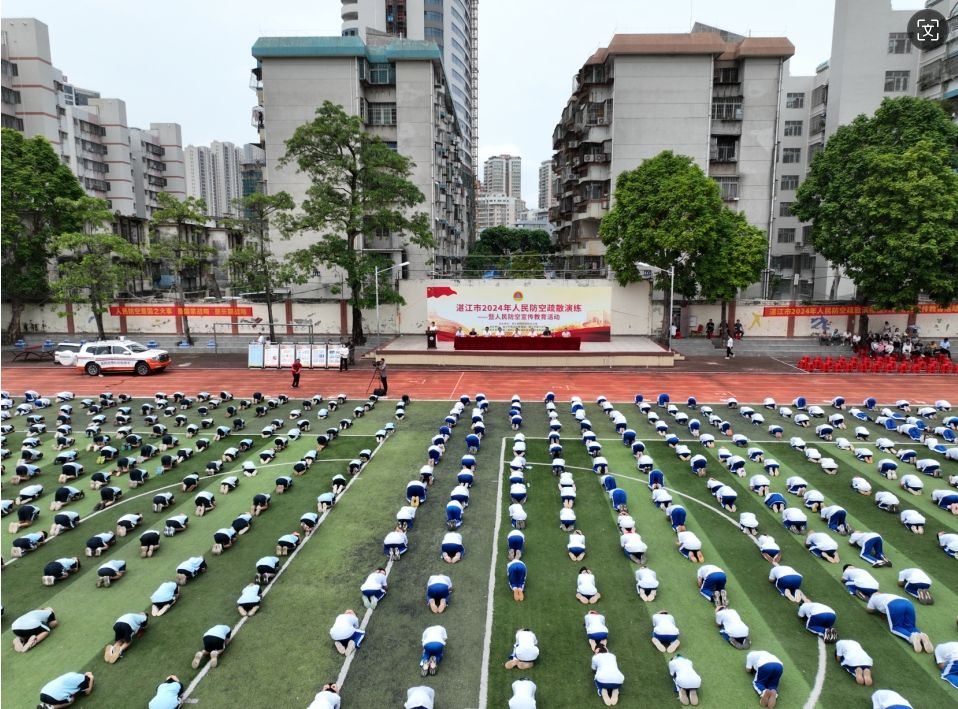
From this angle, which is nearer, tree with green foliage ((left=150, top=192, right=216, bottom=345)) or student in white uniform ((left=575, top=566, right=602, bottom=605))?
student in white uniform ((left=575, top=566, right=602, bottom=605))

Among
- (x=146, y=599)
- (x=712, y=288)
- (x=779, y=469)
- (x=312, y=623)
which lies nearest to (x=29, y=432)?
(x=146, y=599)

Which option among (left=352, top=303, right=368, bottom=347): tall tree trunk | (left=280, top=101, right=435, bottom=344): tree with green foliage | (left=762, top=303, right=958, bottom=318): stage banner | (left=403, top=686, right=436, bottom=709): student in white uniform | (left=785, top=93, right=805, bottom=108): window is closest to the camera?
(left=403, top=686, right=436, bottom=709): student in white uniform

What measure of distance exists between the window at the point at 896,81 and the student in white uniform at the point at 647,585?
179 ft

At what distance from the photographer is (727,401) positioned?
24.7 metres

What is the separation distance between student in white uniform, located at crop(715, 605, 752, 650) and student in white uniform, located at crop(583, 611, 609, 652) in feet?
6.62

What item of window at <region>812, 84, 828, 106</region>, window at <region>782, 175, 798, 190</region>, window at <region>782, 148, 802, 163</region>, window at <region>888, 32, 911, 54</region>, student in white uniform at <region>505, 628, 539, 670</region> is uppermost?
window at <region>888, 32, 911, 54</region>

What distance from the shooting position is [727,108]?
158 feet

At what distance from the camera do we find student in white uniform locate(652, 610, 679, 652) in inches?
373

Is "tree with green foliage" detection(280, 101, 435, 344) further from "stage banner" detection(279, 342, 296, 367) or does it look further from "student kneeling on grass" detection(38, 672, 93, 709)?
"student kneeling on grass" detection(38, 672, 93, 709)

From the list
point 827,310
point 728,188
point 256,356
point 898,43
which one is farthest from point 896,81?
point 256,356

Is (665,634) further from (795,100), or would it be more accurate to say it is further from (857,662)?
(795,100)

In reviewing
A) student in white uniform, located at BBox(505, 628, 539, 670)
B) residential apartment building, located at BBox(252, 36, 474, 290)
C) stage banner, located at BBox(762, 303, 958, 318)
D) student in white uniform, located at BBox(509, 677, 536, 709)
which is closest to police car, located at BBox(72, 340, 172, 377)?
residential apartment building, located at BBox(252, 36, 474, 290)

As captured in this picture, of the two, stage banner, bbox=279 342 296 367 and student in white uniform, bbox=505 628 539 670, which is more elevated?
stage banner, bbox=279 342 296 367

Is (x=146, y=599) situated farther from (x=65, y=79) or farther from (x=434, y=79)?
(x=65, y=79)
